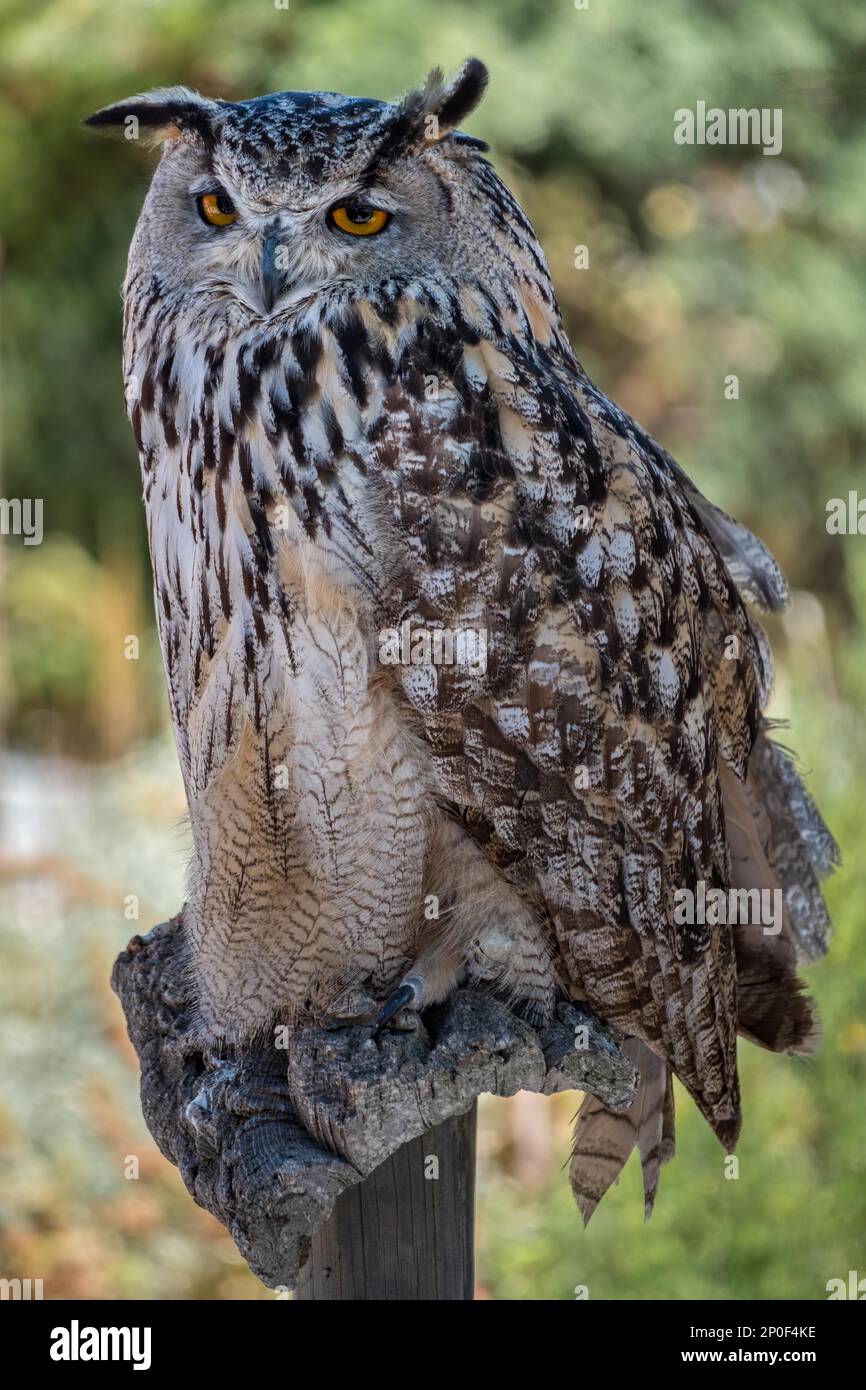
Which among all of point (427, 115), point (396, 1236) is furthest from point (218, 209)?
point (396, 1236)

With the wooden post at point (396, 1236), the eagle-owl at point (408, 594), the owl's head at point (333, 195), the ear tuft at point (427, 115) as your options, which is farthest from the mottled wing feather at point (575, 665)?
the wooden post at point (396, 1236)

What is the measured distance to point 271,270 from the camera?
1970 mm

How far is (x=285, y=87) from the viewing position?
6.84 m

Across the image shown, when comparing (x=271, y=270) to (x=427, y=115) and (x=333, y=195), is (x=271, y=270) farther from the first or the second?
(x=427, y=115)

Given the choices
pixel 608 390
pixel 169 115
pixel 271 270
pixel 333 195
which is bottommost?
pixel 271 270

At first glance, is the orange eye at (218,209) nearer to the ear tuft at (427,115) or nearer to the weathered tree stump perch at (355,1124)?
the ear tuft at (427,115)

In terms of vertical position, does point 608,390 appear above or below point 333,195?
above

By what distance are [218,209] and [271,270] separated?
19cm

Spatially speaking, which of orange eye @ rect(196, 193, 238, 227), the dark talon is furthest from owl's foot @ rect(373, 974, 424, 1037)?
orange eye @ rect(196, 193, 238, 227)

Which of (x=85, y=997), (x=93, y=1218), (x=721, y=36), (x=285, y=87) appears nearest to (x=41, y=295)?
(x=285, y=87)

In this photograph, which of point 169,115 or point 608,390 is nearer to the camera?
point 169,115

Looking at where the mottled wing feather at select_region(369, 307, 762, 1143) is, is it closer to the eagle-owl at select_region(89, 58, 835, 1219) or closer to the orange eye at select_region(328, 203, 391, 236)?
the eagle-owl at select_region(89, 58, 835, 1219)

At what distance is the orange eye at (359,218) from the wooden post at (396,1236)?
1.34 meters

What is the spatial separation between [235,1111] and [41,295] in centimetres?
749
